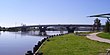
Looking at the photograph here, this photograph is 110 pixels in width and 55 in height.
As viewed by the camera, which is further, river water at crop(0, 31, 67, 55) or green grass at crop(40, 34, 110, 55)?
river water at crop(0, 31, 67, 55)

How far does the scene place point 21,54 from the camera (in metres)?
34.2

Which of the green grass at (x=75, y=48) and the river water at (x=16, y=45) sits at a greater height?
the green grass at (x=75, y=48)

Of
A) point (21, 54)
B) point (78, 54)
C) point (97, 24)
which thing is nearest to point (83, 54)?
point (78, 54)

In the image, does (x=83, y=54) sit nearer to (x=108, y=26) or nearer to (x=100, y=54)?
(x=100, y=54)

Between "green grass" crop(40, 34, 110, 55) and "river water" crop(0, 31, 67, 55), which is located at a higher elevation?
"green grass" crop(40, 34, 110, 55)

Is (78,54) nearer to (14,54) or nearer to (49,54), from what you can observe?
(49,54)

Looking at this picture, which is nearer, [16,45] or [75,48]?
[75,48]

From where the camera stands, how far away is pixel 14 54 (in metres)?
34.2

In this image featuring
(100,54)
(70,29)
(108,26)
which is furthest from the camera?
(70,29)

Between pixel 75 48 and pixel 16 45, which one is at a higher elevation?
pixel 75 48

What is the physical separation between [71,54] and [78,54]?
609 mm

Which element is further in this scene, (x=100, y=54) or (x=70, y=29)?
(x=70, y=29)

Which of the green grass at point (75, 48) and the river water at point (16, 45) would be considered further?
the river water at point (16, 45)

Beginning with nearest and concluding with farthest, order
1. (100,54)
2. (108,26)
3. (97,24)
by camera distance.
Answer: (100,54)
(108,26)
(97,24)
